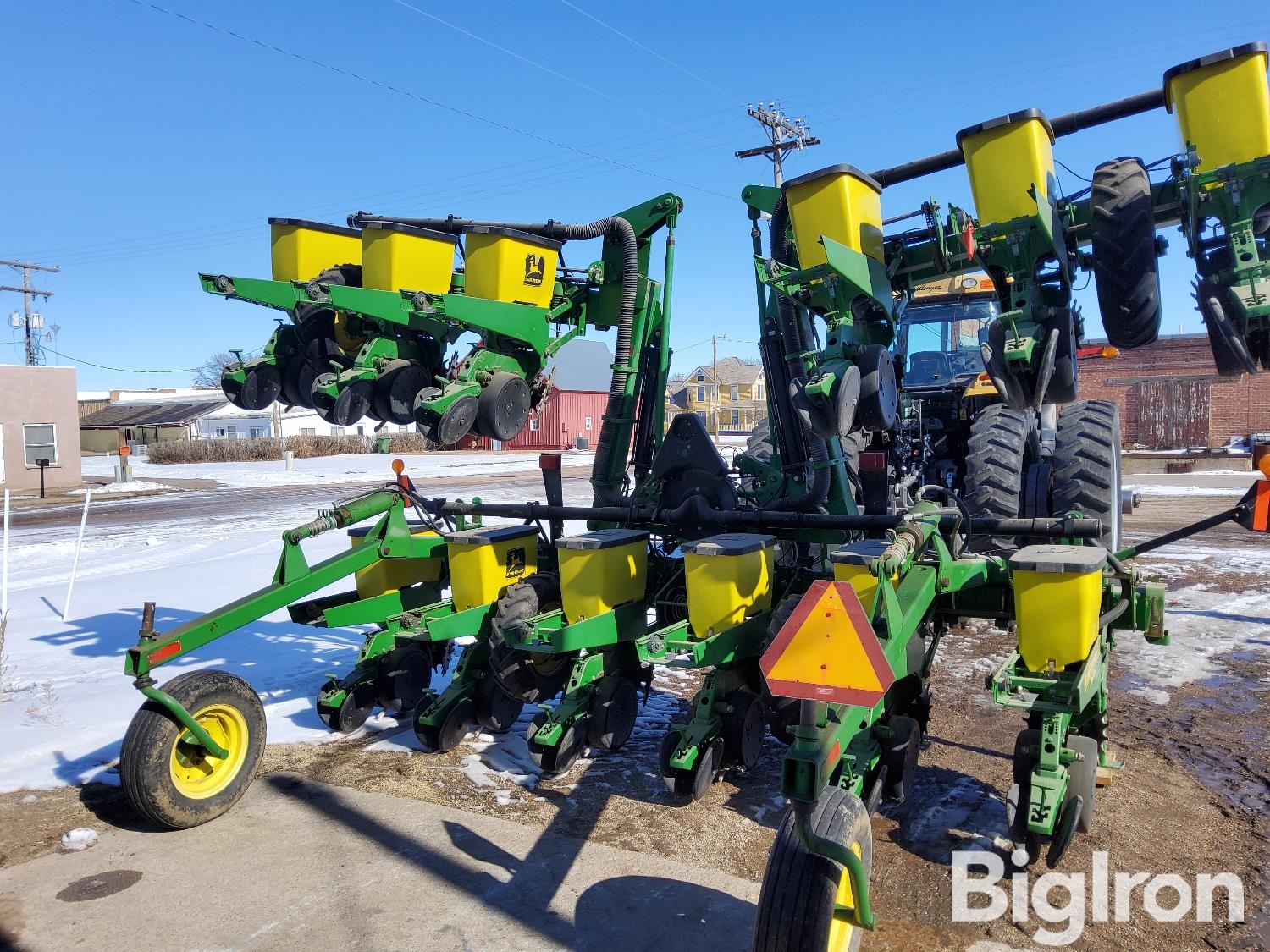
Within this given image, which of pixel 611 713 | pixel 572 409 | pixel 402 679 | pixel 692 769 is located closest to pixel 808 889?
pixel 692 769

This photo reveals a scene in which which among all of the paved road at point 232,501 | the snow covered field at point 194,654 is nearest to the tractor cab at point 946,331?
the snow covered field at point 194,654

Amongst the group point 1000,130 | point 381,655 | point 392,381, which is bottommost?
point 381,655

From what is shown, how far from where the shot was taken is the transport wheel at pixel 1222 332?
3816 millimetres

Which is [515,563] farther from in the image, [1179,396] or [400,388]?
[1179,396]

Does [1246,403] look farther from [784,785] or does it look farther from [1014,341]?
[784,785]

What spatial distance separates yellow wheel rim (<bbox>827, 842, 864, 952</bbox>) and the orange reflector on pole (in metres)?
0.60

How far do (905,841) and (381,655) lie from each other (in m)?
3.30

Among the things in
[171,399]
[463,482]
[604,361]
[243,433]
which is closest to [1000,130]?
[463,482]

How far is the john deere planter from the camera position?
3.73 meters

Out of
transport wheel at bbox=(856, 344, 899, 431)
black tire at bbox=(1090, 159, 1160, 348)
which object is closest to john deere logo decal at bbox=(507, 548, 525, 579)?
transport wheel at bbox=(856, 344, 899, 431)

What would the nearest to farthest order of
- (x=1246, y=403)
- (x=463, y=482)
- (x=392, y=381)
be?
(x=392, y=381)
(x=463, y=482)
(x=1246, y=403)

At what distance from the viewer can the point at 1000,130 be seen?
3994mm

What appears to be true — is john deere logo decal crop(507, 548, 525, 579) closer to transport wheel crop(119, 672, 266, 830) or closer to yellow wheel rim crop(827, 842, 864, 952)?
transport wheel crop(119, 672, 266, 830)

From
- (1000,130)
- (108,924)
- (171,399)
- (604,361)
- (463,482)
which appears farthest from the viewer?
(171,399)
